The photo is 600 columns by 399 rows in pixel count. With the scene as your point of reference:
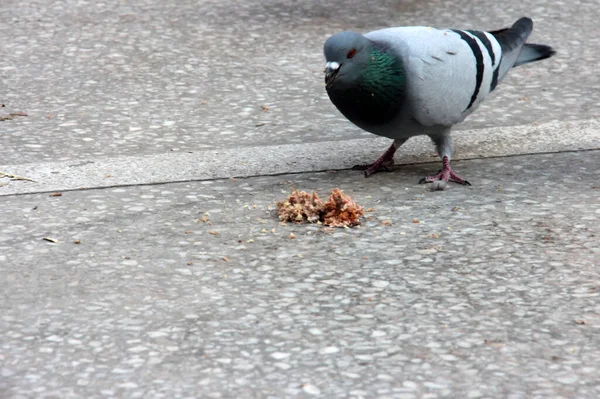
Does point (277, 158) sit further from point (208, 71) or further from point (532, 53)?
point (208, 71)

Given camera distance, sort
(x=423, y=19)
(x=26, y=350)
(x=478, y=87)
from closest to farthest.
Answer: (x=26, y=350)
(x=478, y=87)
(x=423, y=19)

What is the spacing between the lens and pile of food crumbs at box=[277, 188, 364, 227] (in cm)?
428

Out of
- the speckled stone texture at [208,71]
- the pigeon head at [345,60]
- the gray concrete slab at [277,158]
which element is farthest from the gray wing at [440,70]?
the speckled stone texture at [208,71]

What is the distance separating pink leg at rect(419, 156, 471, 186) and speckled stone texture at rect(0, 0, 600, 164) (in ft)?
2.92

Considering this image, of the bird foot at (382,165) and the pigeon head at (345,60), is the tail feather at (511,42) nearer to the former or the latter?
the bird foot at (382,165)

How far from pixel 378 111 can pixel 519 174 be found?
2.91 feet

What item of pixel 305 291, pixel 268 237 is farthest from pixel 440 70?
pixel 305 291

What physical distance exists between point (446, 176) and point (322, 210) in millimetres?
800

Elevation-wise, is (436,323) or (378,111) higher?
(378,111)

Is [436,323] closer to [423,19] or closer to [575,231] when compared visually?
[575,231]

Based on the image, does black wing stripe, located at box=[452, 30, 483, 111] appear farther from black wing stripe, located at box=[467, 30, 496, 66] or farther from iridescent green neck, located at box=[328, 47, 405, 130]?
iridescent green neck, located at box=[328, 47, 405, 130]

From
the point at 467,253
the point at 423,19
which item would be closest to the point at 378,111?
the point at 467,253

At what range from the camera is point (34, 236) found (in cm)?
417

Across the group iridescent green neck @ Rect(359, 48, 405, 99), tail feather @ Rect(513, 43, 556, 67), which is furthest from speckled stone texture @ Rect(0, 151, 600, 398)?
tail feather @ Rect(513, 43, 556, 67)
